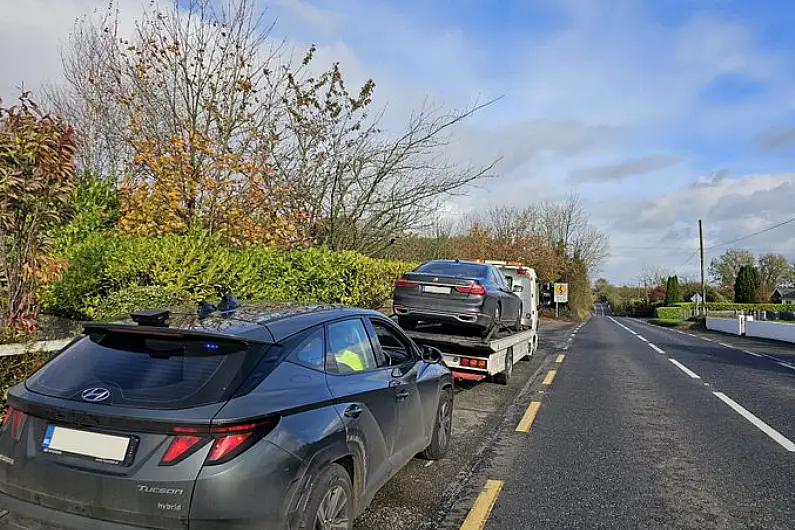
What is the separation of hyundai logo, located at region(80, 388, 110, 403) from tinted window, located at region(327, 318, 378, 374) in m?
1.20

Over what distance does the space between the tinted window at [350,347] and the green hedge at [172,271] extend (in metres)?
4.46

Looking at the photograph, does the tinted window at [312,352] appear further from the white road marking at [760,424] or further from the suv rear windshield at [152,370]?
the white road marking at [760,424]

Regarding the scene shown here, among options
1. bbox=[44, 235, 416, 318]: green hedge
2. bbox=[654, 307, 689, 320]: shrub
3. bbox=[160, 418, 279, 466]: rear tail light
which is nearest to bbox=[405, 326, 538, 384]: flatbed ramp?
bbox=[44, 235, 416, 318]: green hedge

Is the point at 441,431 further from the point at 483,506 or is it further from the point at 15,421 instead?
the point at 15,421

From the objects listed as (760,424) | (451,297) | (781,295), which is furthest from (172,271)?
(781,295)

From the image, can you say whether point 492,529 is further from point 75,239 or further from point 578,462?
point 75,239

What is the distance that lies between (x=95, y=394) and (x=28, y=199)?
368cm

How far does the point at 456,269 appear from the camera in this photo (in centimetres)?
980

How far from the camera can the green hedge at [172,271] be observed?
27.1 feet

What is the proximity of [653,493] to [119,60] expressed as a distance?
15961 mm

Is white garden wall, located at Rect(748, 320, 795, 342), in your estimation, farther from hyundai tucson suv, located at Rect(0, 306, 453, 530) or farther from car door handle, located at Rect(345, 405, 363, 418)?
hyundai tucson suv, located at Rect(0, 306, 453, 530)

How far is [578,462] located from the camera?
5535 mm

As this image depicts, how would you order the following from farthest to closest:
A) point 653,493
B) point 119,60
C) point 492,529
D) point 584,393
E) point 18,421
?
point 119,60 < point 584,393 < point 653,493 < point 492,529 < point 18,421

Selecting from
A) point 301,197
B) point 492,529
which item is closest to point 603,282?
point 301,197
